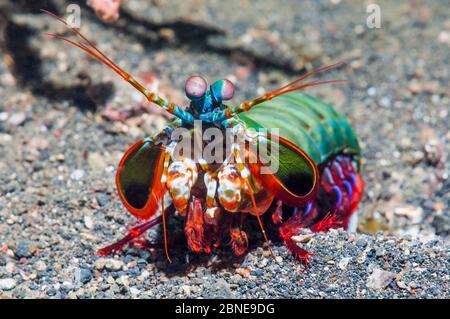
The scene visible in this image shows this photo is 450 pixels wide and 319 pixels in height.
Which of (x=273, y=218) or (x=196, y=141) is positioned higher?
(x=196, y=141)

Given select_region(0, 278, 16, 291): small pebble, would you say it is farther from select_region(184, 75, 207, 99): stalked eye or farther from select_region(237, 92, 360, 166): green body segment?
select_region(237, 92, 360, 166): green body segment

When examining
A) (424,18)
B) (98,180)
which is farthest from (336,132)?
(424,18)

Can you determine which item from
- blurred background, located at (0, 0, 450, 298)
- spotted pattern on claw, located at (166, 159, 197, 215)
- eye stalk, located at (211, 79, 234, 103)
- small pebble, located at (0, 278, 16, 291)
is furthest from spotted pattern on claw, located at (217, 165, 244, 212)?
small pebble, located at (0, 278, 16, 291)

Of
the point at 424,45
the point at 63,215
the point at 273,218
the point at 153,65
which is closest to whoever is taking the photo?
the point at 273,218

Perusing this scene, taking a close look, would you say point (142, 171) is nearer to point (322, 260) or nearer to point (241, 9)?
point (322, 260)

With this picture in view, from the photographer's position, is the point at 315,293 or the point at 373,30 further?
the point at 373,30
